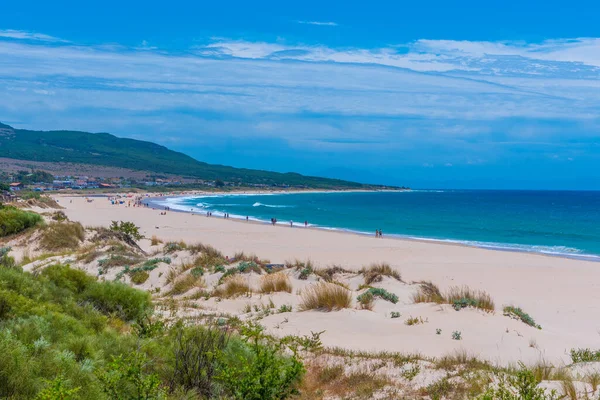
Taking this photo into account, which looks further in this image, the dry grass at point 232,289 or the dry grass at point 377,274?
the dry grass at point 377,274

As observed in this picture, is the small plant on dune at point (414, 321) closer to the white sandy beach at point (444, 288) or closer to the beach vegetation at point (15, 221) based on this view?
Answer: the white sandy beach at point (444, 288)

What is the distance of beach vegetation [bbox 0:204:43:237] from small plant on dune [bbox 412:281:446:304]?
1903cm

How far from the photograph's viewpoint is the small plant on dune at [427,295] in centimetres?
1156

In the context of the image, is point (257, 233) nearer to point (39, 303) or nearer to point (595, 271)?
point (595, 271)

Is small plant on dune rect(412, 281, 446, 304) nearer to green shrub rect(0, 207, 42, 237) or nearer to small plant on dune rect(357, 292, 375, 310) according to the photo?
small plant on dune rect(357, 292, 375, 310)

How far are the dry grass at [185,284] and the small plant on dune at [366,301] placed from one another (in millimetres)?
4436

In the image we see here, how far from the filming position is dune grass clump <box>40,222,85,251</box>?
21.4m

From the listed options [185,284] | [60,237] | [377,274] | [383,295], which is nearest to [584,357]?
[383,295]

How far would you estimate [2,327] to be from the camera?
5.42 m

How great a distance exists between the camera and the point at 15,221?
78.4 ft

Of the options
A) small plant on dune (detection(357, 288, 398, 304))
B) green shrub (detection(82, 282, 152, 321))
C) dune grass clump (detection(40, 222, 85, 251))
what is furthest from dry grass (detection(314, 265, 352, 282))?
dune grass clump (detection(40, 222, 85, 251))

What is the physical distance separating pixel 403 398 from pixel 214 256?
1271 centimetres

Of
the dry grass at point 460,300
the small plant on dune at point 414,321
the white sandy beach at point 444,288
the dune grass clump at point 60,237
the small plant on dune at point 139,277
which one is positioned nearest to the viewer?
the white sandy beach at point 444,288

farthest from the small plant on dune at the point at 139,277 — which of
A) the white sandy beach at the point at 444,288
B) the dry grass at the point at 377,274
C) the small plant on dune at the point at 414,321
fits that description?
the small plant on dune at the point at 414,321
